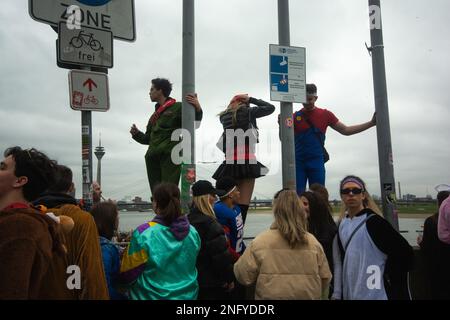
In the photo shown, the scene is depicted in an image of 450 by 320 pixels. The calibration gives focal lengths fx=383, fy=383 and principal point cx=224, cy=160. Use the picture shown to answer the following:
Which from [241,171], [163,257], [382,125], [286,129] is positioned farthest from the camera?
[286,129]

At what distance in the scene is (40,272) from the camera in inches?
69.4

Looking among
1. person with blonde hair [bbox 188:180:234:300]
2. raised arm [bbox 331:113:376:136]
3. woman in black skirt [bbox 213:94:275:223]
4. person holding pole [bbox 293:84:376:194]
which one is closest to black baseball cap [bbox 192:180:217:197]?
person with blonde hair [bbox 188:180:234:300]

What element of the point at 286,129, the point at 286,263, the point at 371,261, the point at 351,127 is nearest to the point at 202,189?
the point at 286,263

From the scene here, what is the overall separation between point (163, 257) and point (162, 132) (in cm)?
216

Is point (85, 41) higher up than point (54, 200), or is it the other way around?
point (85, 41)

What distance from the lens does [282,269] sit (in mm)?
2844

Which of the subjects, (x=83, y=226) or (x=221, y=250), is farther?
(x=221, y=250)

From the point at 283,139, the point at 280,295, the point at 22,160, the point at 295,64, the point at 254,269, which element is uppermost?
the point at 295,64

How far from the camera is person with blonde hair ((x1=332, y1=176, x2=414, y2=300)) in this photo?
292 cm

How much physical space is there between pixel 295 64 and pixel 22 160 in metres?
3.96

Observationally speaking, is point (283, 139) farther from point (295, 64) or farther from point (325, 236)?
point (325, 236)

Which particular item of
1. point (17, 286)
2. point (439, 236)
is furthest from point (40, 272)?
point (439, 236)

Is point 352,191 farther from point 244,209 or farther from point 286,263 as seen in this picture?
point 244,209

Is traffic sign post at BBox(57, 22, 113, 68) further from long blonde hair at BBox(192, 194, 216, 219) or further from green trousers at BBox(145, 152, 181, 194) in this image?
long blonde hair at BBox(192, 194, 216, 219)
